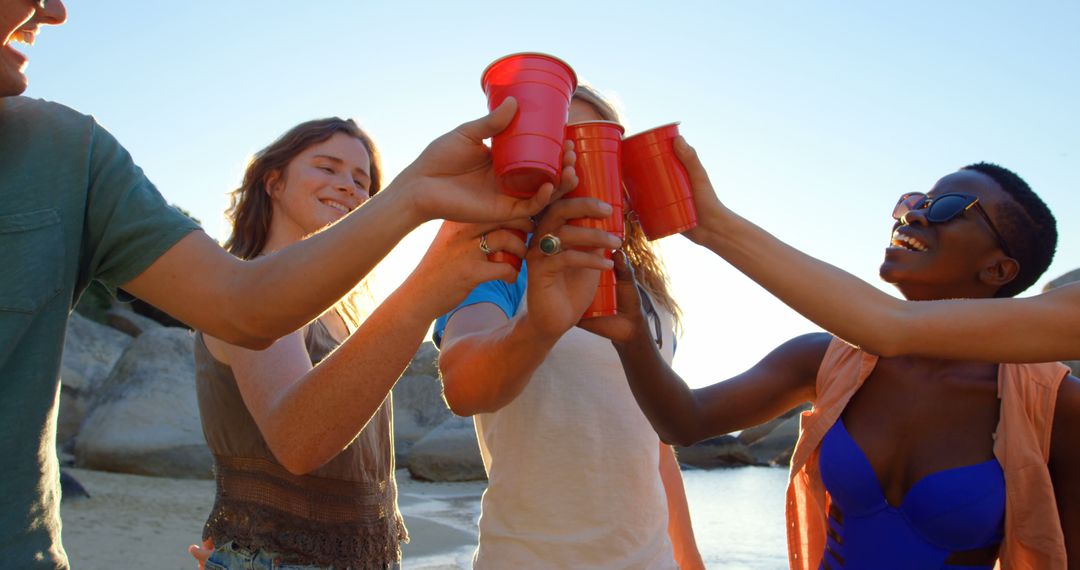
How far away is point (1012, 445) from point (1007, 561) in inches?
13.8

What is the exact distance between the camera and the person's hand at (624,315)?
8.00ft

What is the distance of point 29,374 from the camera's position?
160cm

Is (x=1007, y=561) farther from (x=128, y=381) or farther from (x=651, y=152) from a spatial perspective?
(x=128, y=381)

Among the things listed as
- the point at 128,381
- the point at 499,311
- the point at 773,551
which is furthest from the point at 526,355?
the point at 128,381

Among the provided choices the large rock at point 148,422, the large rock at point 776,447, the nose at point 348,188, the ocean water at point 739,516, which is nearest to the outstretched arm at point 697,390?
the nose at point 348,188

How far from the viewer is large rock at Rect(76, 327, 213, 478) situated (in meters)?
13.9

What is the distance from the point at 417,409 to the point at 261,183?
51.9 feet

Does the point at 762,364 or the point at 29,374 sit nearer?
the point at 29,374

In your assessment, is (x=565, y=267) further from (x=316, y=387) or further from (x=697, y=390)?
(x=697, y=390)

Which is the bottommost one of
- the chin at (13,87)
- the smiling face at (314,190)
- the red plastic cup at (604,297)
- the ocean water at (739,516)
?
the ocean water at (739,516)

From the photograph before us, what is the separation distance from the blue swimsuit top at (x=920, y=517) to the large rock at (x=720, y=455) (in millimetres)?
20474

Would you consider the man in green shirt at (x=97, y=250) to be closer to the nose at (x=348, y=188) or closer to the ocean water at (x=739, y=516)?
the nose at (x=348, y=188)

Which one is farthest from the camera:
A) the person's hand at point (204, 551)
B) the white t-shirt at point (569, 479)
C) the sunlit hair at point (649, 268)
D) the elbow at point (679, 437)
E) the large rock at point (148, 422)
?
the large rock at point (148, 422)

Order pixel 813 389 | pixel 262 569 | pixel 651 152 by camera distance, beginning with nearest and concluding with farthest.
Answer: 1. pixel 651 152
2. pixel 262 569
3. pixel 813 389
